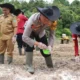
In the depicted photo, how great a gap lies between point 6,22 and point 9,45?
53cm

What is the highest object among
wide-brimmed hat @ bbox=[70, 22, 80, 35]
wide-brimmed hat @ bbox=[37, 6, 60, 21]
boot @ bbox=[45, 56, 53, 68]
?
wide-brimmed hat @ bbox=[37, 6, 60, 21]

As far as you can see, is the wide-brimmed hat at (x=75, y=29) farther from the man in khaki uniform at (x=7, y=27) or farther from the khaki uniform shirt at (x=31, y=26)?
the man in khaki uniform at (x=7, y=27)

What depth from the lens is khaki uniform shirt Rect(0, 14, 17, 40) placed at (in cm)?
754

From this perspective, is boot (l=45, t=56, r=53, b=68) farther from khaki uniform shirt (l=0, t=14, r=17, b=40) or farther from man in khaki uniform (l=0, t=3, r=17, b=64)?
khaki uniform shirt (l=0, t=14, r=17, b=40)

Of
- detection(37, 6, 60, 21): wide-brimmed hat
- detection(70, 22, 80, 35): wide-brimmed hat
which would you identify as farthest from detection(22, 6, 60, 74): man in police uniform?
Answer: detection(70, 22, 80, 35): wide-brimmed hat

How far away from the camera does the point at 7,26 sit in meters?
7.58

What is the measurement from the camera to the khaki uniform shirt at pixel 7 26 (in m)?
7.54

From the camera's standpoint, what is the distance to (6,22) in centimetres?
754

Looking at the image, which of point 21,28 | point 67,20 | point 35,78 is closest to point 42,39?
point 35,78

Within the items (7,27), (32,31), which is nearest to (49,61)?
(32,31)

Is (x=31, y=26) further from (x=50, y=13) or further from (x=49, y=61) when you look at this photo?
(x=49, y=61)

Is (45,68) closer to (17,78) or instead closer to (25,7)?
(17,78)

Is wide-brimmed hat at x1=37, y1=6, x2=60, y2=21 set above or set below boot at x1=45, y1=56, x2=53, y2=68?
above

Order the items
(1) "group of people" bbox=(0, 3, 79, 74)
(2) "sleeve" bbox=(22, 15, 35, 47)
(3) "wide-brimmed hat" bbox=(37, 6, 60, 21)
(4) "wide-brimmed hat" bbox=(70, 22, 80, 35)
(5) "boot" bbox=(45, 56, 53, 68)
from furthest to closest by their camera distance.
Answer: (5) "boot" bbox=(45, 56, 53, 68) < (4) "wide-brimmed hat" bbox=(70, 22, 80, 35) < (2) "sleeve" bbox=(22, 15, 35, 47) < (1) "group of people" bbox=(0, 3, 79, 74) < (3) "wide-brimmed hat" bbox=(37, 6, 60, 21)
